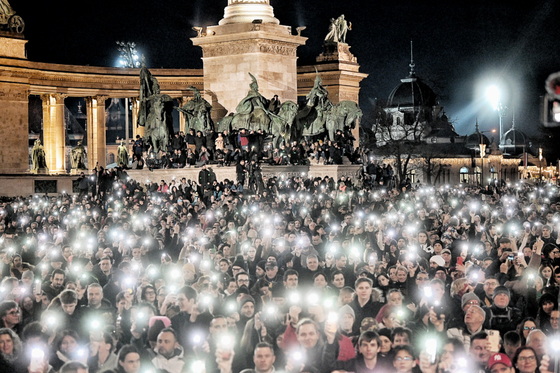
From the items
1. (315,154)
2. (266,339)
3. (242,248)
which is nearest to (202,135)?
(315,154)

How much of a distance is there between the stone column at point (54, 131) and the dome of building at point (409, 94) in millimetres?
85327

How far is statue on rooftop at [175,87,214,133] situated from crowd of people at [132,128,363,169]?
14.4 inches

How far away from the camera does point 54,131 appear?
250 feet

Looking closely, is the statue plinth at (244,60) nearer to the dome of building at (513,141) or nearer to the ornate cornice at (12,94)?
the ornate cornice at (12,94)

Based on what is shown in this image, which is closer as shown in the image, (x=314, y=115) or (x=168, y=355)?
(x=168, y=355)

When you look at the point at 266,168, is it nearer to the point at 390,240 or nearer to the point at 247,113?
the point at 247,113

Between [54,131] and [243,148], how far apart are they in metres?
40.8

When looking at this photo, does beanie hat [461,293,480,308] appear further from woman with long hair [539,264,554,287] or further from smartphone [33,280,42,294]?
smartphone [33,280,42,294]

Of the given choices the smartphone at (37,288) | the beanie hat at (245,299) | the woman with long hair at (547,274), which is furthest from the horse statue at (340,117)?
the beanie hat at (245,299)

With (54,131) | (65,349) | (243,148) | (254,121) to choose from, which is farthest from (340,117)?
(54,131)

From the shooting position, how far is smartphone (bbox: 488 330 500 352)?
11.7 metres

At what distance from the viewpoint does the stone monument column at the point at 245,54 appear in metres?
44.7

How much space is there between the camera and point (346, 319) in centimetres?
1240

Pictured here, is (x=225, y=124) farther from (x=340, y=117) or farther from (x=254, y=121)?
(x=340, y=117)
